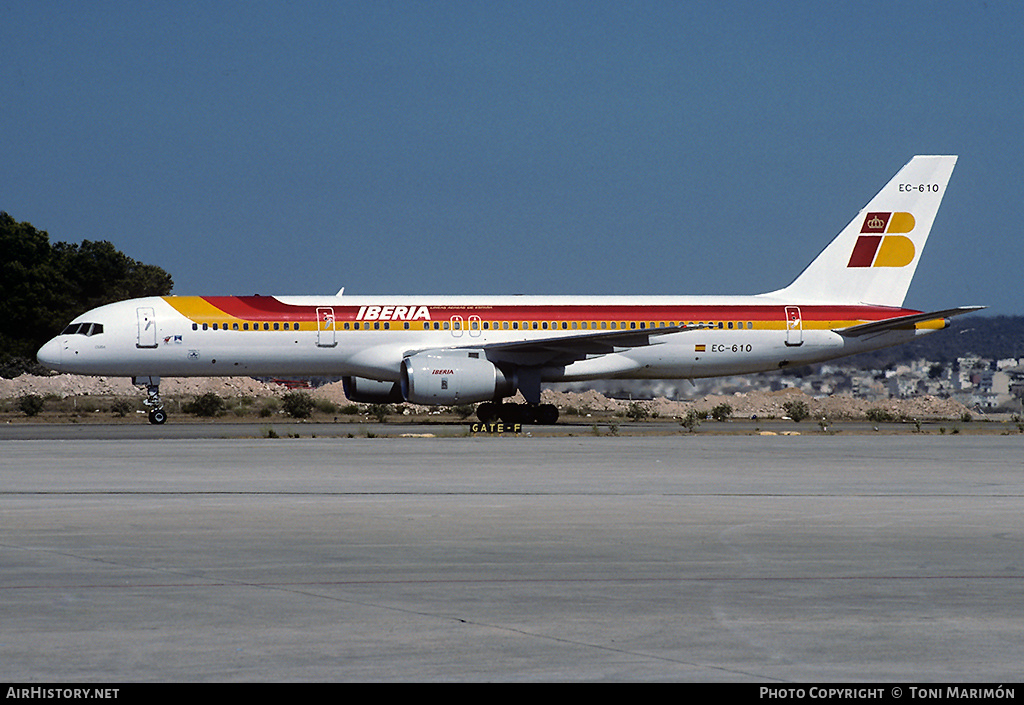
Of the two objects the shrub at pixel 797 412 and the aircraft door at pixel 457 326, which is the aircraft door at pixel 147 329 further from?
the shrub at pixel 797 412

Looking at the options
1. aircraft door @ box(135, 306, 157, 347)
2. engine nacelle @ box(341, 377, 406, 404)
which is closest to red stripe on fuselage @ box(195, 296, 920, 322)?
aircraft door @ box(135, 306, 157, 347)

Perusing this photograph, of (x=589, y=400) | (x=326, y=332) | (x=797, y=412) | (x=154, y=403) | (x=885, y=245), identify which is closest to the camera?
(x=326, y=332)

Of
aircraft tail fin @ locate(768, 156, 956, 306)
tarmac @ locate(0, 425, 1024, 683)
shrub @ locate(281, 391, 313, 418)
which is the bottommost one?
tarmac @ locate(0, 425, 1024, 683)

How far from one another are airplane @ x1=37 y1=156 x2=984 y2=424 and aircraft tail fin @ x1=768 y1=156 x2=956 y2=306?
74 centimetres

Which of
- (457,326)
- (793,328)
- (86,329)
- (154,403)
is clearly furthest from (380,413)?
(793,328)

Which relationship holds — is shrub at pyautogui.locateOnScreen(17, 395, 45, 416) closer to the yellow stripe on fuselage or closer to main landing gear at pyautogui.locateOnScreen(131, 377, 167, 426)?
main landing gear at pyautogui.locateOnScreen(131, 377, 167, 426)

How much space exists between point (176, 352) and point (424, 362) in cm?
718

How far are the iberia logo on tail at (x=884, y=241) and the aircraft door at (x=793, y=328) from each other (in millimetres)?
3119

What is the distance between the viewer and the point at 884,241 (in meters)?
38.2

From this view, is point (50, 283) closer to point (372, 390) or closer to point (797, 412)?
point (372, 390)

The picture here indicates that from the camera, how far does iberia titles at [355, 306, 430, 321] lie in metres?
33.9

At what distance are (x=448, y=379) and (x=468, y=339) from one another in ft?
10.6

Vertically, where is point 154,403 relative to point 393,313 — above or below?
below
